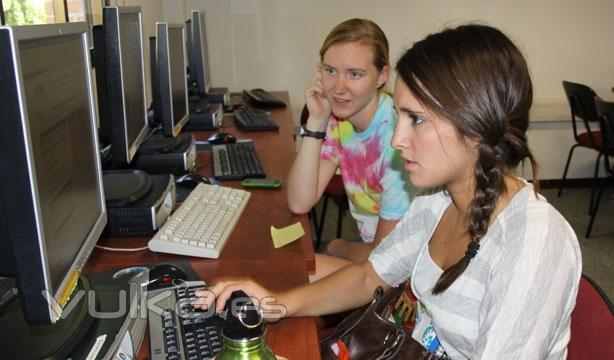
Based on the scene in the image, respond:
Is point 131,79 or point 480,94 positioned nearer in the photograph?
point 480,94

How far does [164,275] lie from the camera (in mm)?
1149

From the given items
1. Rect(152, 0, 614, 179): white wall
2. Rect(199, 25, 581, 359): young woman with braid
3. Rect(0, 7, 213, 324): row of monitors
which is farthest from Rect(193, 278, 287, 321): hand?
Rect(152, 0, 614, 179): white wall

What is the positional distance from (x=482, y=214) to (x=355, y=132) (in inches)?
38.3

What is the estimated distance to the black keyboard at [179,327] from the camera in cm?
93

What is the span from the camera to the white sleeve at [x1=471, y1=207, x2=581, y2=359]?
0.92m

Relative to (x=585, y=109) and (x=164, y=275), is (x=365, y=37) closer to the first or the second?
(x=164, y=275)

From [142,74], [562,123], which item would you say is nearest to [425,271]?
[142,74]

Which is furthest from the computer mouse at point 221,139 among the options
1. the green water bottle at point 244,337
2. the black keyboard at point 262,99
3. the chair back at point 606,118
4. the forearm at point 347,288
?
the chair back at point 606,118

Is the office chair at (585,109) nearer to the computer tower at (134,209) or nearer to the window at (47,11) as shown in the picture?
the window at (47,11)

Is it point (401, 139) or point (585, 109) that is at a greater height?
point (401, 139)

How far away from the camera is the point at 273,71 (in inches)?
160

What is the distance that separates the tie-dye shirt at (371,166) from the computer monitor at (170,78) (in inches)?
20.2

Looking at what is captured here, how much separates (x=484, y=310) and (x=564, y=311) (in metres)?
0.12

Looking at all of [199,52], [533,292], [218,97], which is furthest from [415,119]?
[218,97]
